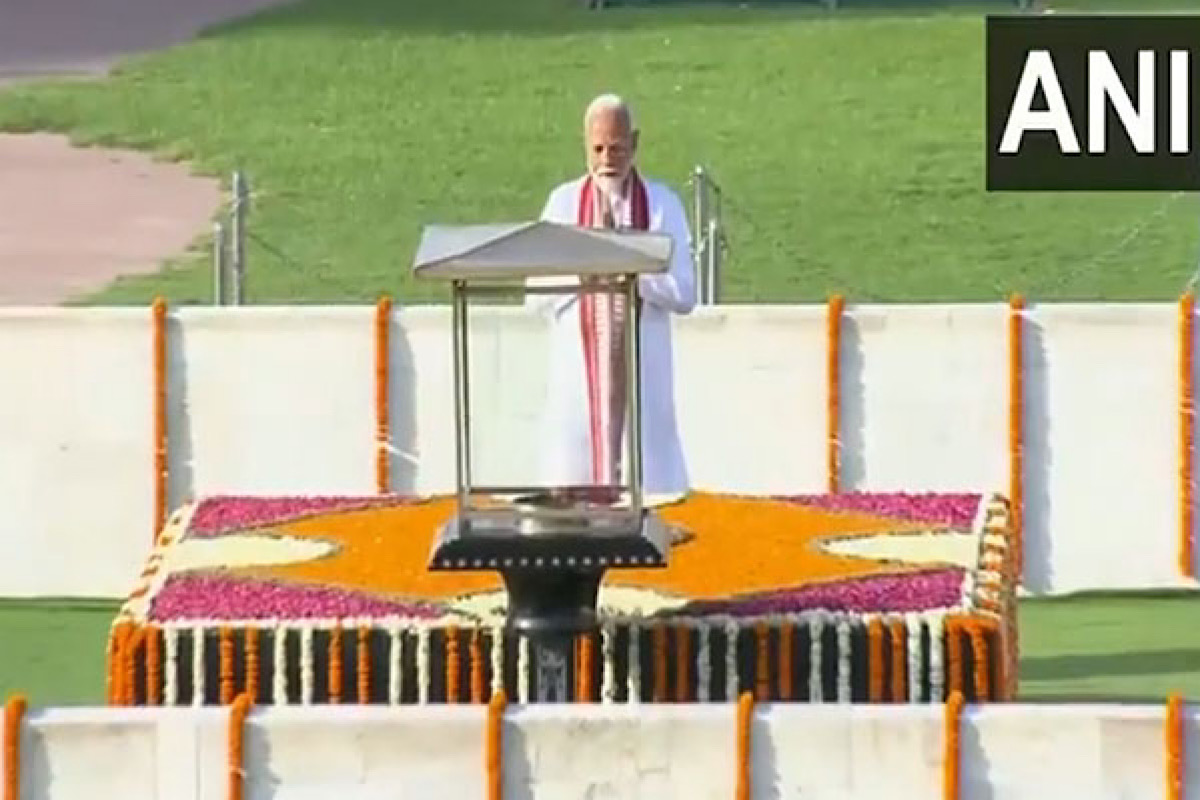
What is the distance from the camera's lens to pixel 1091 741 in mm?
11516

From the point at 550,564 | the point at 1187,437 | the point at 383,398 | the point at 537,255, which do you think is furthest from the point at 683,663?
the point at 1187,437

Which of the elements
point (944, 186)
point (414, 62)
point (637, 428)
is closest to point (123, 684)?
point (637, 428)

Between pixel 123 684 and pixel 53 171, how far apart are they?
611 inches

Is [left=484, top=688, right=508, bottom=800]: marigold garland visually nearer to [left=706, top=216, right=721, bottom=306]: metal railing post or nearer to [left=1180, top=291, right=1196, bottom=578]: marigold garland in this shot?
[left=1180, top=291, right=1196, bottom=578]: marigold garland

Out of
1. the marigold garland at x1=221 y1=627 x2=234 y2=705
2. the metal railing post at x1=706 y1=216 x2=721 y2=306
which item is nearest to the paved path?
the metal railing post at x1=706 y1=216 x2=721 y2=306

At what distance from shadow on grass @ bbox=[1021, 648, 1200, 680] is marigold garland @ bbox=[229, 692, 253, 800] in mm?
5016

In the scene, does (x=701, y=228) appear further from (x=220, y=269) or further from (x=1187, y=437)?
(x=1187, y=437)

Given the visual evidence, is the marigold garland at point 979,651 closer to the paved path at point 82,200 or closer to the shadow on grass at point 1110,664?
the shadow on grass at point 1110,664

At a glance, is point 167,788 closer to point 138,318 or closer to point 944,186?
point 138,318

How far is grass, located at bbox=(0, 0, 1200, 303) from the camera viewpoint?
82.0 ft

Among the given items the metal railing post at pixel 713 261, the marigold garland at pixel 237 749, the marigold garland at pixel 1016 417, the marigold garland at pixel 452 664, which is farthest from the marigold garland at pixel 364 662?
the metal railing post at pixel 713 261

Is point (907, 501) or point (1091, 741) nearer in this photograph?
point (1091, 741)

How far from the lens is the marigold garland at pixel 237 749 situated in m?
11.6

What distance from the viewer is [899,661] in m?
13.1
